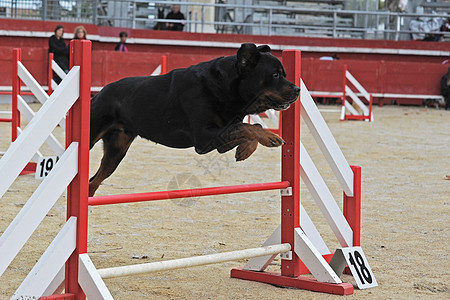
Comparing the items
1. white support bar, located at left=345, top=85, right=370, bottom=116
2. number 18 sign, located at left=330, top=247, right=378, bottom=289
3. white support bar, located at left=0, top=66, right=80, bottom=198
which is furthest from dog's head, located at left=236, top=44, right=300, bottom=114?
white support bar, located at left=345, top=85, right=370, bottom=116

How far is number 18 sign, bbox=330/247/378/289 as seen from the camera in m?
3.94

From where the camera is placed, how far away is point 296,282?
3953mm

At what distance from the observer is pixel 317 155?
9.59 m

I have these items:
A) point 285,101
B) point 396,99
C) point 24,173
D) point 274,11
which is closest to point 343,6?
point 274,11

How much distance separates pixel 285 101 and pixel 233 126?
0.33 m

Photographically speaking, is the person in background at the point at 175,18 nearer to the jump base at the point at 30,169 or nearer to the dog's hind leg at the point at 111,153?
the jump base at the point at 30,169

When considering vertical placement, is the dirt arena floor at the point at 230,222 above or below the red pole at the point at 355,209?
below

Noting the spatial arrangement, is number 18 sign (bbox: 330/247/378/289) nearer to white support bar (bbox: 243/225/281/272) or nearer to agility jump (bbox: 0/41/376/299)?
agility jump (bbox: 0/41/376/299)

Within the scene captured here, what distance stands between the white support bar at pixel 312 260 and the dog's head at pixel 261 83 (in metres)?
0.69

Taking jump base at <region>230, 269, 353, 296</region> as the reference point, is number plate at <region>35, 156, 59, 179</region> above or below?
below

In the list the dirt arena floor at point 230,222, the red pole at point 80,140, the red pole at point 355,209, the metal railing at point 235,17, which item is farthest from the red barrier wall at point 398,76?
the red pole at point 80,140

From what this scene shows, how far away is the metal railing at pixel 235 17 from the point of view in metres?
17.6

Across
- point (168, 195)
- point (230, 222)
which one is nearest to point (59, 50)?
point (230, 222)

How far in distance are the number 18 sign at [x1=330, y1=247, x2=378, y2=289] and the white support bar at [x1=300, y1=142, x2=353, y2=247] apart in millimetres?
80
